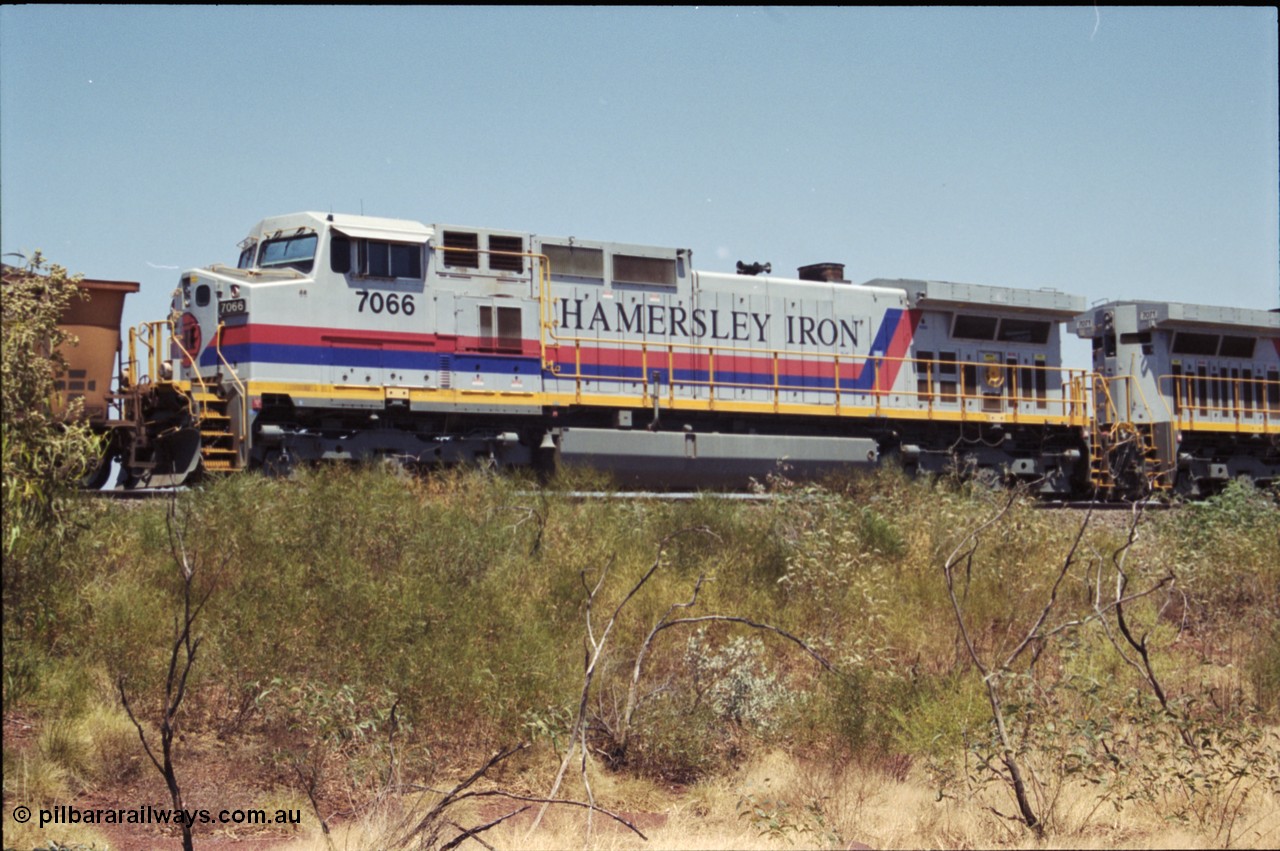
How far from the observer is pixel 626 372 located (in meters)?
18.4

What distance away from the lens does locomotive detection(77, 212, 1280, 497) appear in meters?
15.8

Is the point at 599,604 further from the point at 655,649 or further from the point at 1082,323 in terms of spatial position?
the point at 1082,323

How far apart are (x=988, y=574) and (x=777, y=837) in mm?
6988

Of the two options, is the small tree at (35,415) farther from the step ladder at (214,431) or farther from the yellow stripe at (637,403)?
the yellow stripe at (637,403)

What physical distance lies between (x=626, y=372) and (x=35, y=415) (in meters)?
11.5

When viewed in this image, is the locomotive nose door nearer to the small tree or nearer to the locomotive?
the locomotive

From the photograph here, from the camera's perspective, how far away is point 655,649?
11750 mm

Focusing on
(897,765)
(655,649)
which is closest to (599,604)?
(655,649)

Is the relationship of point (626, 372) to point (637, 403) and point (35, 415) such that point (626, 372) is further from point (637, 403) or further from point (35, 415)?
point (35, 415)

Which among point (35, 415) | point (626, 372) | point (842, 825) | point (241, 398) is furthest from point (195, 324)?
point (842, 825)

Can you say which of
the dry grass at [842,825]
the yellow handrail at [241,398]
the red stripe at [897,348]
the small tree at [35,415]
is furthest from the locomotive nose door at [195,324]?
the red stripe at [897,348]

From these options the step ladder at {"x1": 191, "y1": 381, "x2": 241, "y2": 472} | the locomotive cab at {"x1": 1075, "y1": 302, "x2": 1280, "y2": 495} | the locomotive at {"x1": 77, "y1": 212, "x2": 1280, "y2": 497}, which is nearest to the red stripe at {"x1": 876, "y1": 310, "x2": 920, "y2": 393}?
the locomotive at {"x1": 77, "y1": 212, "x2": 1280, "y2": 497}

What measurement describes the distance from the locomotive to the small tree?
6945 mm

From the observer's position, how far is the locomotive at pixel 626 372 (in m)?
15.8
